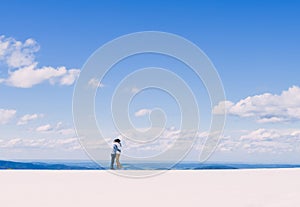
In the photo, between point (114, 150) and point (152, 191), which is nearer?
point (152, 191)

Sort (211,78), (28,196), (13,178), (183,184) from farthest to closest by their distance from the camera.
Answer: (211,78), (13,178), (183,184), (28,196)

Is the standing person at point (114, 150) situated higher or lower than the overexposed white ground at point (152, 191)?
higher

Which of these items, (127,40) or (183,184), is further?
(127,40)

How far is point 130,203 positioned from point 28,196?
8.94 feet

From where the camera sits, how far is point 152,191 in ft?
36.2

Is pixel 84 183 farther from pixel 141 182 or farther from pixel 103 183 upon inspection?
pixel 141 182

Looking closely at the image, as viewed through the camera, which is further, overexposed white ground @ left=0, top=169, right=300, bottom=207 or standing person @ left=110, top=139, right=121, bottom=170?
standing person @ left=110, top=139, right=121, bottom=170

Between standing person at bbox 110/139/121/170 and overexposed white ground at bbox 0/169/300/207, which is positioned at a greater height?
standing person at bbox 110/139/121/170

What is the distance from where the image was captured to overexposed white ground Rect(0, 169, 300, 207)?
9.33m

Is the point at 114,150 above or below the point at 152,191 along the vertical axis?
above

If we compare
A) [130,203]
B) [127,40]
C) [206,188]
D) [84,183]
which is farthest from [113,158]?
[130,203]

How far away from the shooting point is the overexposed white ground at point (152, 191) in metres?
9.33

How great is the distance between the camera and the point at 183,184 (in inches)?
494

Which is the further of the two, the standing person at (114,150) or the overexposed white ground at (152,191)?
the standing person at (114,150)
